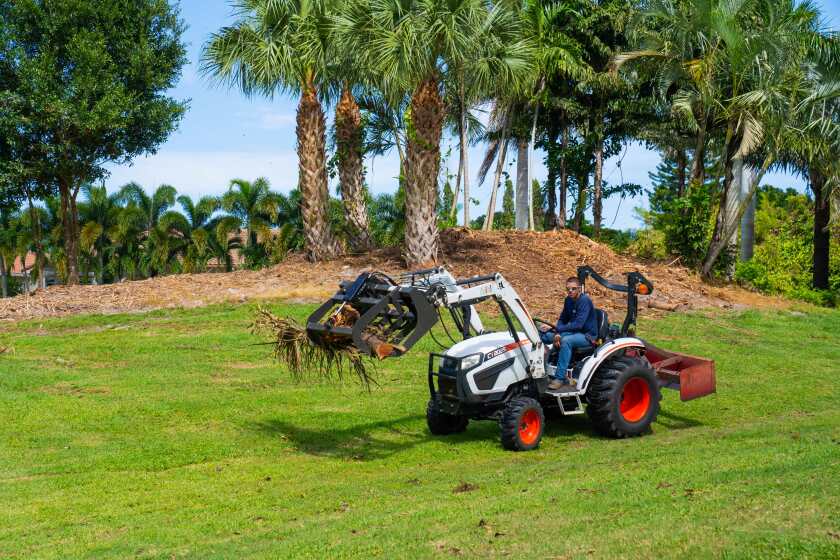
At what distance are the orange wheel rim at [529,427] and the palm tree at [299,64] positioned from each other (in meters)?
16.4

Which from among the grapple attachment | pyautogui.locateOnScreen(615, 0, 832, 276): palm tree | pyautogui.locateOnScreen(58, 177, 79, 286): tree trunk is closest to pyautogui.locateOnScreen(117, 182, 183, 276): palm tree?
pyautogui.locateOnScreen(58, 177, 79, 286): tree trunk

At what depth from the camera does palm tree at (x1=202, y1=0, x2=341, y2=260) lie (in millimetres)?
26125

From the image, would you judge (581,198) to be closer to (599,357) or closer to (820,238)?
(820,238)

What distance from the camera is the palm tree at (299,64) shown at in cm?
2612

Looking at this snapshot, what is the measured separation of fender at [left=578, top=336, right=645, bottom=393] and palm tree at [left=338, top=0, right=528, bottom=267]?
11.9m

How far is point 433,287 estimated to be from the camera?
11.1 meters

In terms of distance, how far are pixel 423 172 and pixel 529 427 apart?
46.3ft

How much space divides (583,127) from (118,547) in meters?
32.2

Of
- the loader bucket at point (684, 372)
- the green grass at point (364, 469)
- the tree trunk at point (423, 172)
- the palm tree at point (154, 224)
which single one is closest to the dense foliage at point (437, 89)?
the tree trunk at point (423, 172)

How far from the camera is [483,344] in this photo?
11.9 metres

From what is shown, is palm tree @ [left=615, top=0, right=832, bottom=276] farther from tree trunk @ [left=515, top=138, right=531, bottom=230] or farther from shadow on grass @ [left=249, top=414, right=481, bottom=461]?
shadow on grass @ [left=249, top=414, right=481, bottom=461]

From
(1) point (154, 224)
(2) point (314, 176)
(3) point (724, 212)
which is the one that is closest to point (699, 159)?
(3) point (724, 212)

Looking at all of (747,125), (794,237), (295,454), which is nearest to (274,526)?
(295,454)

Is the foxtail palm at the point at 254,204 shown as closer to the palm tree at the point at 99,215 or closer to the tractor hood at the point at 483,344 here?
the palm tree at the point at 99,215
